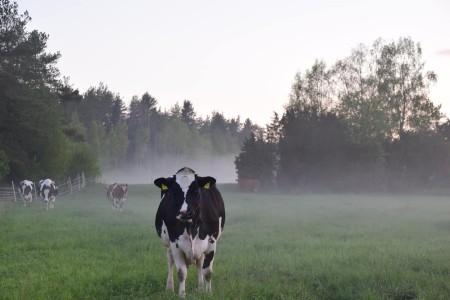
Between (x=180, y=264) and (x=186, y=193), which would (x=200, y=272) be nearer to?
(x=180, y=264)

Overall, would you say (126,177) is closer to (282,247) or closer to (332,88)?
(332,88)

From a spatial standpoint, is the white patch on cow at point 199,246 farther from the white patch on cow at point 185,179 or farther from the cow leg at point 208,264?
the white patch on cow at point 185,179

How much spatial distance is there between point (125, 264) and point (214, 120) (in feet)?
470

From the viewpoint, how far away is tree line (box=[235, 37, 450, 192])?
55188 millimetres

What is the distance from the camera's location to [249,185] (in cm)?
5847

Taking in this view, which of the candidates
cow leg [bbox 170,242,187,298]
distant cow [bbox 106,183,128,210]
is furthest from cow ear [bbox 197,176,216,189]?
distant cow [bbox 106,183,128,210]

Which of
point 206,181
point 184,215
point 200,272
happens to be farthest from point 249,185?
point 184,215

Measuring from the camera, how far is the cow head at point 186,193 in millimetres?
8320

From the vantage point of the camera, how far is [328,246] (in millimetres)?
14961

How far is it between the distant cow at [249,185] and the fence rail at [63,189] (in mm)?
18852

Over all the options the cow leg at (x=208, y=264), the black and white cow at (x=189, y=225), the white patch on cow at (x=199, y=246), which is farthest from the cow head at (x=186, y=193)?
the cow leg at (x=208, y=264)

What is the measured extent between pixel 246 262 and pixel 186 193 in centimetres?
383

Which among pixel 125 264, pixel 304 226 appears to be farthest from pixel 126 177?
pixel 125 264

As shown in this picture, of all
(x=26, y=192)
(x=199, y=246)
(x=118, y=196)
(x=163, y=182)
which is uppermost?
(x=163, y=182)
